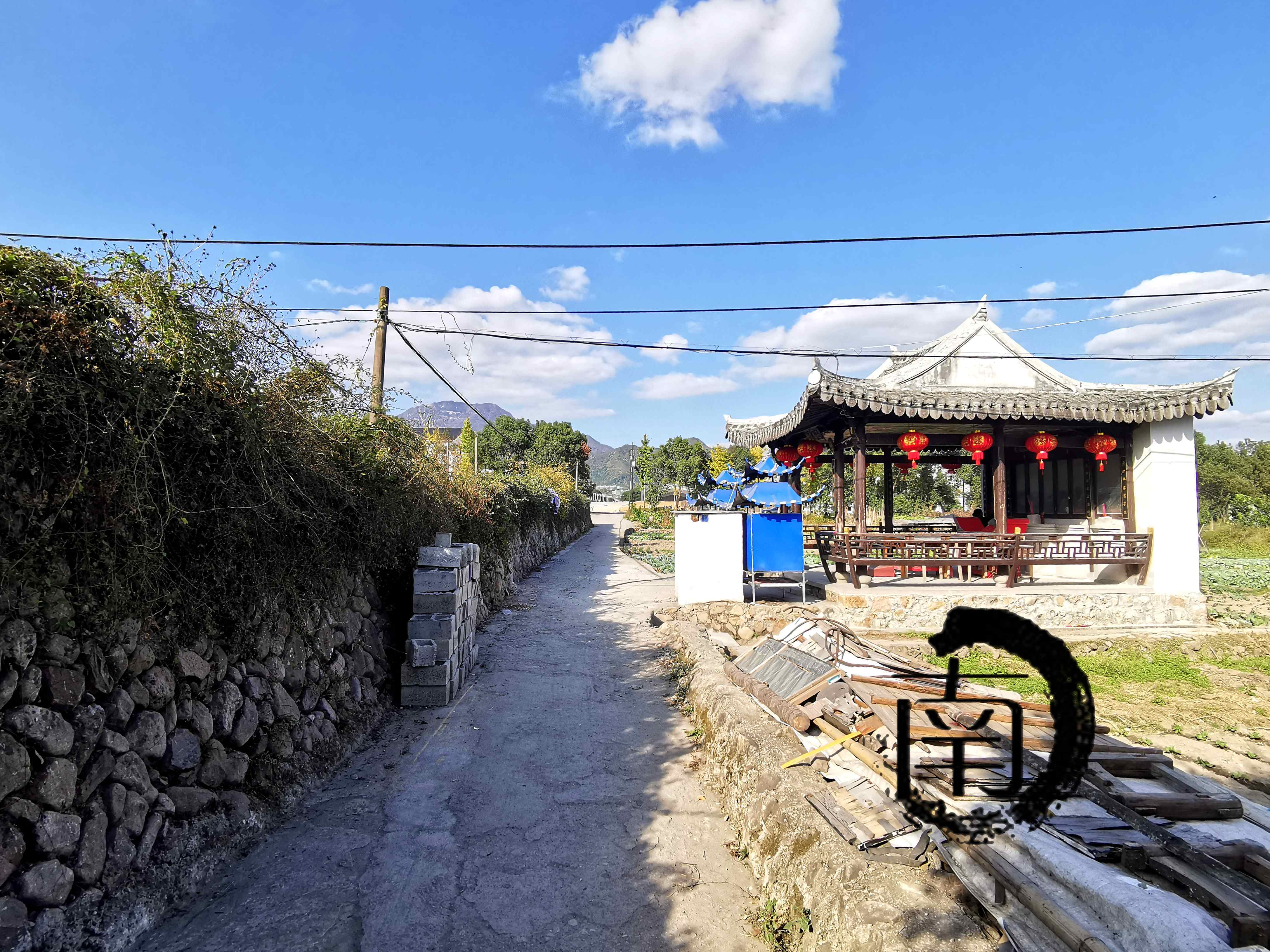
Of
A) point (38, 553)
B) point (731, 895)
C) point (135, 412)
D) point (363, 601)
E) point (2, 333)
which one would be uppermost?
point (2, 333)

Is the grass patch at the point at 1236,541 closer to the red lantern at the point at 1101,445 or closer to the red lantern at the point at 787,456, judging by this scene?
the red lantern at the point at 1101,445

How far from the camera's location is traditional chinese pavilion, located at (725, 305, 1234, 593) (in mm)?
10008

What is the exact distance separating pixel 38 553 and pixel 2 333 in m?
0.96

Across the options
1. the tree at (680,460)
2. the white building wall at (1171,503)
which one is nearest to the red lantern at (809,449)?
the white building wall at (1171,503)

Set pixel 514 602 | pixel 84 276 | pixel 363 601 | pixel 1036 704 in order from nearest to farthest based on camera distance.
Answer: pixel 84 276 → pixel 1036 704 → pixel 363 601 → pixel 514 602

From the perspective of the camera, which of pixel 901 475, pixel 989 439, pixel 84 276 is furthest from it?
pixel 901 475

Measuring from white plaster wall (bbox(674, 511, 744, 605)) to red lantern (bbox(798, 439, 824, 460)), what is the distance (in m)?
2.53

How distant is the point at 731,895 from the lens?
12.4ft

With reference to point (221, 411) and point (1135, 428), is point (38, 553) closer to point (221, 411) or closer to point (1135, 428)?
point (221, 411)

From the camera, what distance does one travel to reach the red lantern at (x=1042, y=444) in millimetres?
10461

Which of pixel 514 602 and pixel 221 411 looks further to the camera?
pixel 514 602

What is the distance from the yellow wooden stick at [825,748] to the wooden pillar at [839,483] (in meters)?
6.89

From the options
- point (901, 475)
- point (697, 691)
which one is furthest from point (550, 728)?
point (901, 475)

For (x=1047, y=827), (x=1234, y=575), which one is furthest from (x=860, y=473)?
(x=1234, y=575)
